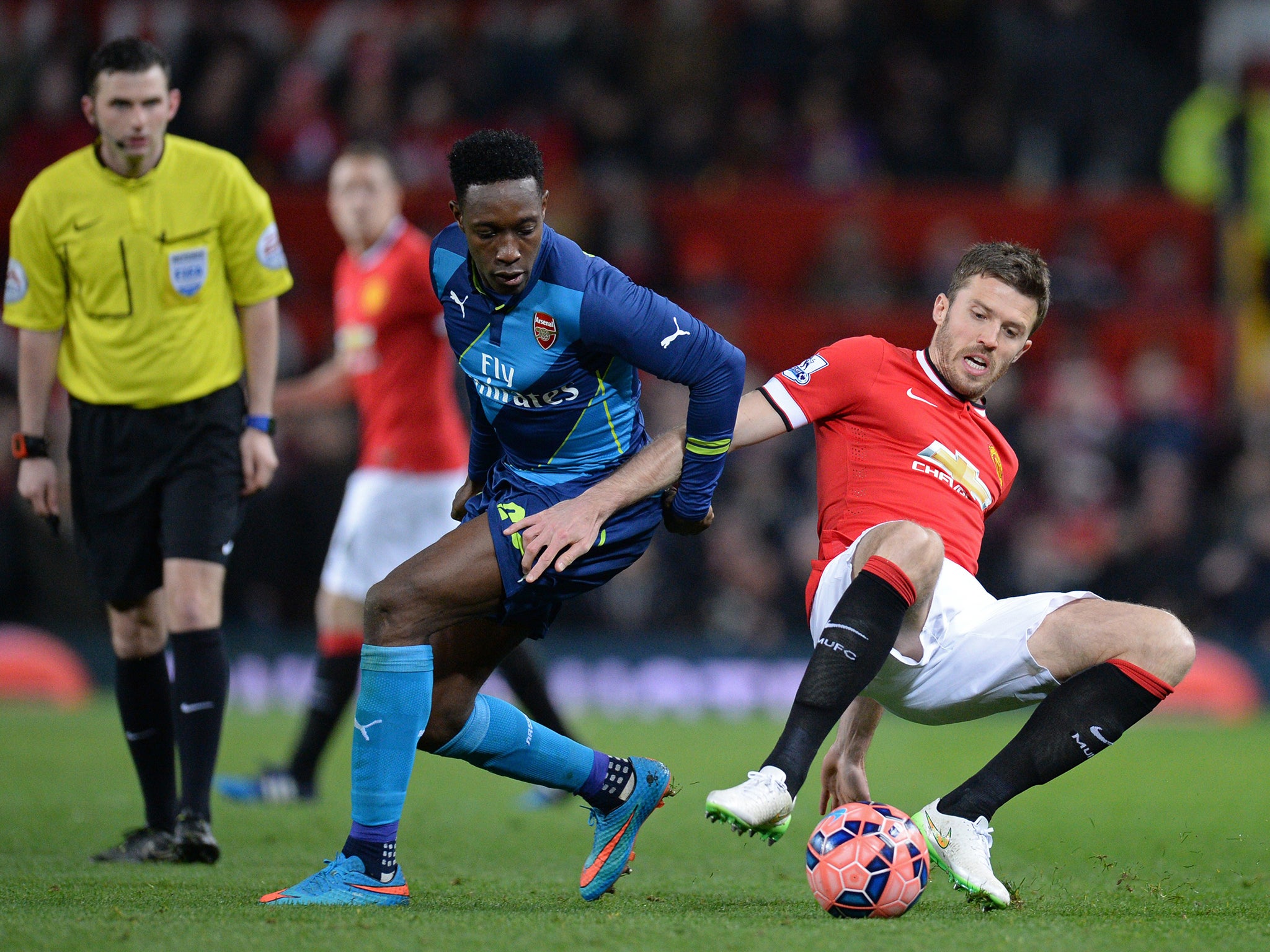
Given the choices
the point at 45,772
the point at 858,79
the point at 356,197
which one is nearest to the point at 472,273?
the point at 356,197

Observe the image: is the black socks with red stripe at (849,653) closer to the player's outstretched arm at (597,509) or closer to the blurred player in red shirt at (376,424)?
the player's outstretched arm at (597,509)

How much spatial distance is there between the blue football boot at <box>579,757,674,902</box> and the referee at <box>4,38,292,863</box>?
1.46 m

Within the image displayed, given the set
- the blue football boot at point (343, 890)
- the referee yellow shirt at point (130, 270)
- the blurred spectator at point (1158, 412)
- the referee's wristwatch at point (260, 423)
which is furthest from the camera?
the blurred spectator at point (1158, 412)

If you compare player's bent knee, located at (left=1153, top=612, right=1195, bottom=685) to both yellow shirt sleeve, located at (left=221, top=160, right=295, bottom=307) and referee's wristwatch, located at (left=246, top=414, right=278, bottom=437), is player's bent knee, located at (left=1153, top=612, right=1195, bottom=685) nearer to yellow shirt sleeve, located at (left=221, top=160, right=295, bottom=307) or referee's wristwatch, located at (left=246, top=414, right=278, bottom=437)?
referee's wristwatch, located at (left=246, top=414, right=278, bottom=437)

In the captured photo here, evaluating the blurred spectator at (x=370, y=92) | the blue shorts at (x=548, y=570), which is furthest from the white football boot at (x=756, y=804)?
the blurred spectator at (x=370, y=92)

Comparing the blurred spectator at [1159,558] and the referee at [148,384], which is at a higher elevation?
the referee at [148,384]

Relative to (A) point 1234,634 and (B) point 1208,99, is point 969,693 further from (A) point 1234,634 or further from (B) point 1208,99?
(B) point 1208,99

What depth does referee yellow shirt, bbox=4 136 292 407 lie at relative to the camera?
513 centimetres

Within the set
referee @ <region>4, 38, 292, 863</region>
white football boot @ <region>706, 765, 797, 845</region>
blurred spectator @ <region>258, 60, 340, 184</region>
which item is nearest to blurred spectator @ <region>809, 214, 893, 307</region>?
blurred spectator @ <region>258, 60, 340, 184</region>

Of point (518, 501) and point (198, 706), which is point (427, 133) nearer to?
point (198, 706)

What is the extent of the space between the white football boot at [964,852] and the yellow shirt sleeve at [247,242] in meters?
2.92

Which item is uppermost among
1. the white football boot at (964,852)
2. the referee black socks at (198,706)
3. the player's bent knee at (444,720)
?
the player's bent knee at (444,720)

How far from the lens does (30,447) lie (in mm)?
5238

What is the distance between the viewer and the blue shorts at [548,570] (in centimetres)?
403
